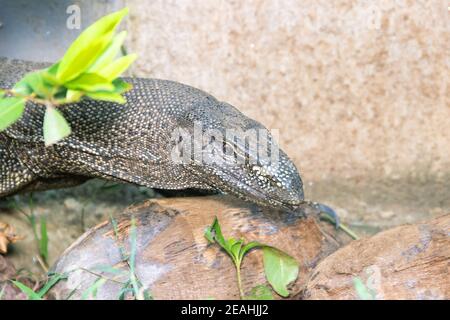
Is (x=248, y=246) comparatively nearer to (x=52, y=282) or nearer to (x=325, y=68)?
(x=52, y=282)

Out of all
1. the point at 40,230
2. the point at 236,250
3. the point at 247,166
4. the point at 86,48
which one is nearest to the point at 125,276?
the point at 236,250

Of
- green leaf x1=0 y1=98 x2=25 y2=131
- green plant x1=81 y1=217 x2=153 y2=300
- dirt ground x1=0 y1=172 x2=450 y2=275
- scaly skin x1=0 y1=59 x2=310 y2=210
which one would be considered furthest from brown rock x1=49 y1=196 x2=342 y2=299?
green leaf x1=0 y1=98 x2=25 y2=131

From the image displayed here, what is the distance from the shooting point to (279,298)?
9.34ft

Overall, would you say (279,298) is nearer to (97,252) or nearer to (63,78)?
(97,252)

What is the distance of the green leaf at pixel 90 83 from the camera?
2.03 m

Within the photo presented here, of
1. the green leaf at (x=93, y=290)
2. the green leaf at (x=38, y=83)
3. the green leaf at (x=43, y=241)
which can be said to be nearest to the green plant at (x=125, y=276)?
the green leaf at (x=93, y=290)

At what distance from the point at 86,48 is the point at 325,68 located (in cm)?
190

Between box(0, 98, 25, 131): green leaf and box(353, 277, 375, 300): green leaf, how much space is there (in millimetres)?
1216

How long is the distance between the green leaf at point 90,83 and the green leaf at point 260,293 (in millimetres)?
1116

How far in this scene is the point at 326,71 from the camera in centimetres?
366

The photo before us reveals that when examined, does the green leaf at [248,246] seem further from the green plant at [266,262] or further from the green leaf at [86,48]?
the green leaf at [86,48]

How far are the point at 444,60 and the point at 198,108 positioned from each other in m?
1.27

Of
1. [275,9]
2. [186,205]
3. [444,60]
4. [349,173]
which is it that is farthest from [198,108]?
[444,60]

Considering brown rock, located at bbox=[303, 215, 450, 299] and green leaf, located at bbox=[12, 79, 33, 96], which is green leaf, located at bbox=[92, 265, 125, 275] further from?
green leaf, located at bbox=[12, 79, 33, 96]
